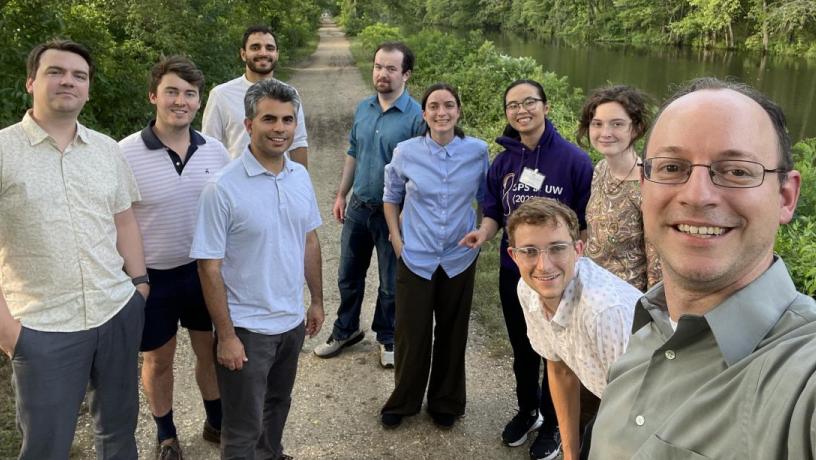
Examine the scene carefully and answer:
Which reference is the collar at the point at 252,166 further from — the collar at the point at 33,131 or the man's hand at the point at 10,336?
the man's hand at the point at 10,336

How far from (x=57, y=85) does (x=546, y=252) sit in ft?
6.76

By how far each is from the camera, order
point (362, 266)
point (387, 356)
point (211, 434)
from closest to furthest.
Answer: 1. point (211, 434)
2. point (387, 356)
3. point (362, 266)

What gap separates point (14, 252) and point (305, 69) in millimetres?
21885

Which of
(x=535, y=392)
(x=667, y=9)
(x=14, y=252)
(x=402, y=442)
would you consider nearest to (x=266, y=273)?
(x=14, y=252)

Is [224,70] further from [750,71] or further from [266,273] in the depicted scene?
[750,71]

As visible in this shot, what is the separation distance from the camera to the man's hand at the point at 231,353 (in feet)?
8.09

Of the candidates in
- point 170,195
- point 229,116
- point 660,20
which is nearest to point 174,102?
point 170,195

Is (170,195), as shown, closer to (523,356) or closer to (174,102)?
(174,102)

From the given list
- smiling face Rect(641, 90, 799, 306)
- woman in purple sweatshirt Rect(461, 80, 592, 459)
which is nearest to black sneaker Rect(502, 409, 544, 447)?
woman in purple sweatshirt Rect(461, 80, 592, 459)

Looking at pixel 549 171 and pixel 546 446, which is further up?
pixel 549 171

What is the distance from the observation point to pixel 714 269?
1.11m

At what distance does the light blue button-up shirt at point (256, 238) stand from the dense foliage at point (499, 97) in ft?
11.2

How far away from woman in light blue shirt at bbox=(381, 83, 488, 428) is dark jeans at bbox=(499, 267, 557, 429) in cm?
24

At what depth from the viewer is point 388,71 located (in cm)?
385
